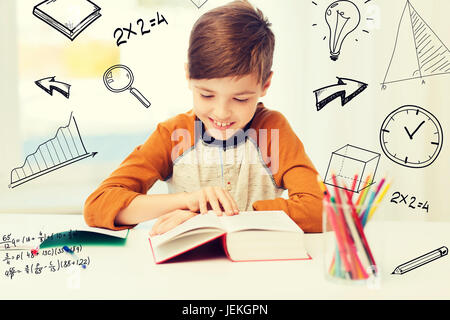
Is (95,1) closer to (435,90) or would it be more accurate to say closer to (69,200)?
(69,200)

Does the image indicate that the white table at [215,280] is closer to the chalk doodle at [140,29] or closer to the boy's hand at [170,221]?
the boy's hand at [170,221]

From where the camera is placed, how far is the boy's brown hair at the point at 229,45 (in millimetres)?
1138

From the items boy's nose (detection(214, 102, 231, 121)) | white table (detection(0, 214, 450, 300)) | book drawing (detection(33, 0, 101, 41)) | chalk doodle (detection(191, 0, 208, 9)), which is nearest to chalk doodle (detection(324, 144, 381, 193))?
boy's nose (detection(214, 102, 231, 121))

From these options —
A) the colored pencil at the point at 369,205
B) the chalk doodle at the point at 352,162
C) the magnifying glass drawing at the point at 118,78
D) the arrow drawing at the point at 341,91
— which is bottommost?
the colored pencil at the point at 369,205

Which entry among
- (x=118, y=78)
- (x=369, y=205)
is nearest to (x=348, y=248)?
(x=369, y=205)

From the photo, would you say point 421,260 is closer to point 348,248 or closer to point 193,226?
point 348,248

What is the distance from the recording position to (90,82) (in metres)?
1.56

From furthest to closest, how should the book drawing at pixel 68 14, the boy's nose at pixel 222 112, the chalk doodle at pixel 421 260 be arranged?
1. the book drawing at pixel 68 14
2. the boy's nose at pixel 222 112
3. the chalk doodle at pixel 421 260

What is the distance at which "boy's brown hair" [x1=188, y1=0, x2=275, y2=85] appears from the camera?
1138mm

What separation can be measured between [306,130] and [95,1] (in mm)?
698

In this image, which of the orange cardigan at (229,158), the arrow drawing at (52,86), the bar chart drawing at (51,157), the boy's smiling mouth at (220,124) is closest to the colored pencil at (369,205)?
the orange cardigan at (229,158)

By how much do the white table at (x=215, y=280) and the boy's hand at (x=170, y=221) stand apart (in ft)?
0.20

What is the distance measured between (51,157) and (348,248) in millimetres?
975
